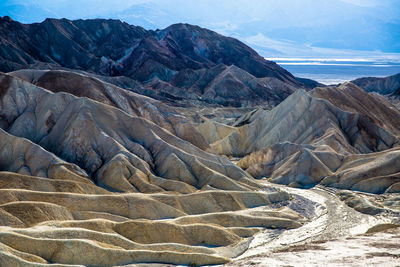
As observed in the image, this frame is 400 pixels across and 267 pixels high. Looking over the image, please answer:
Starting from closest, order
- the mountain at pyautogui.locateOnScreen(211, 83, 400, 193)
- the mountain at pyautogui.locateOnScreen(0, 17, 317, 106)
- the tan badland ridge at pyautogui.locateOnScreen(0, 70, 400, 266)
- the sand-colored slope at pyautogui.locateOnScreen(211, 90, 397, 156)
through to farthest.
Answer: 1. the tan badland ridge at pyautogui.locateOnScreen(0, 70, 400, 266)
2. the mountain at pyautogui.locateOnScreen(211, 83, 400, 193)
3. the sand-colored slope at pyautogui.locateOnScreen(211, 90, 397, 156)
4. the mountain at pyautogui.locateOnScreen(0, 17, 317, 106)

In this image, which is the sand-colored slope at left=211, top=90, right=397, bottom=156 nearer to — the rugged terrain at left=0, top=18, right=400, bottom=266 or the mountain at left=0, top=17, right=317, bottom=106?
the rugged terrain at left=0, top=18, right=400, bottom=266

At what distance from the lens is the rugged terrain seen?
36.0m

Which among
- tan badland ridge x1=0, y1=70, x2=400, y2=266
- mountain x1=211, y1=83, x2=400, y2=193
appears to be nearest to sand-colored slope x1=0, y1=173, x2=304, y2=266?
tan badland ridge x1=0, y1=70, x2=400, y2=266

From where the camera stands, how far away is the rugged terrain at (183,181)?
36.0m

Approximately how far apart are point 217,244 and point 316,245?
8.43 metres

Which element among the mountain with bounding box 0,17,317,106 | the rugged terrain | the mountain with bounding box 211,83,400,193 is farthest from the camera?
the mountain with bounding box 0,17,317,106

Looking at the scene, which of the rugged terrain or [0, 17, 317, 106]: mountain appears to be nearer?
the rugged terrain

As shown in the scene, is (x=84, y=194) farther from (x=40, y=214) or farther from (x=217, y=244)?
(x=217, y=244)

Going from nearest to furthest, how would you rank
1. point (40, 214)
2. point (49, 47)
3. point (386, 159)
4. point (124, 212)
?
1. point (40, 214)
2. point (124, 212)
3. point (386, 159)
4. point (49, 47)

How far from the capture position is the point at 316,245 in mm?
36750

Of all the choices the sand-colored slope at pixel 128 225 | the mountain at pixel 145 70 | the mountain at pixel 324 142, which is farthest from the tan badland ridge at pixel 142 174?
the mountain at pixel 145 70

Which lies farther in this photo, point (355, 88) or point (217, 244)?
point (355, 88)

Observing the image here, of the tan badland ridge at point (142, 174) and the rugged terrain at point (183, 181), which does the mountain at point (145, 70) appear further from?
the tan badland ridge at point (142, 174)

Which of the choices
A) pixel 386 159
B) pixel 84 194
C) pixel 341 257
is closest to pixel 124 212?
pixel 84 194
